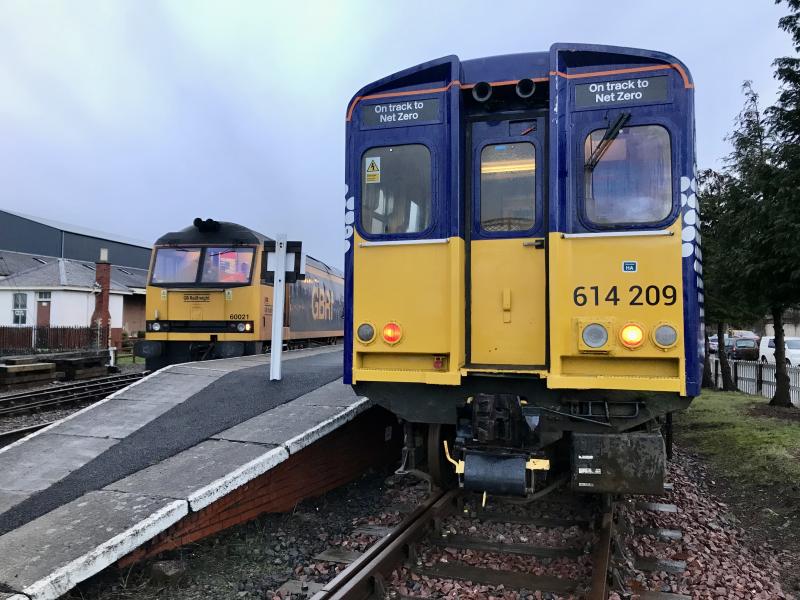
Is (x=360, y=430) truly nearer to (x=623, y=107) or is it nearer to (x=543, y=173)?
(x=543, y=173)

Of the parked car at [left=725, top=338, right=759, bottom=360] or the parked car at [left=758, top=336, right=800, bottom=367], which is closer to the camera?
the parked car at [left=758, top=336, right=800, bottom=367]

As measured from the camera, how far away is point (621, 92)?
4598 millimetres

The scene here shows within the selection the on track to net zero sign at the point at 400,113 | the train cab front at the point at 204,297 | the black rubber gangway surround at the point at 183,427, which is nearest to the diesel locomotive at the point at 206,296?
the train cab front at the point at 204,297

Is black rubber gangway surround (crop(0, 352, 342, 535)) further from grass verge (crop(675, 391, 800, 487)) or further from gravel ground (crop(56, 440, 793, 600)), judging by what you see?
grass verge (crop(675, 391, 800, 487))

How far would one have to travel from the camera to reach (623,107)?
459 centimetres

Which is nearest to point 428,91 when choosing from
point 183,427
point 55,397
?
point 183,427

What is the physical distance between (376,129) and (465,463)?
2897 mm

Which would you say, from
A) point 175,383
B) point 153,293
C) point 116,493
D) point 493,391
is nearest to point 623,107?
point 493,391

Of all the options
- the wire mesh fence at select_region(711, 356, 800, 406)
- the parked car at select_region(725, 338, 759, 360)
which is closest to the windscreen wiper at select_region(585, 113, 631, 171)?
the wire mesh fence at select_region(711, 356, 800, 406)

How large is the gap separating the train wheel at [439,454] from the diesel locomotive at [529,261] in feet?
0.06

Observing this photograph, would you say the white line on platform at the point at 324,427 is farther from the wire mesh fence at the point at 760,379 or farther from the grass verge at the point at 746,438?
the wire mesh fence at the point at 760,379

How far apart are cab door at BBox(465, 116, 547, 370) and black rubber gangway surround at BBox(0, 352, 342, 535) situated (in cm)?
287

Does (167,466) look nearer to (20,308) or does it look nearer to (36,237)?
(20,308)

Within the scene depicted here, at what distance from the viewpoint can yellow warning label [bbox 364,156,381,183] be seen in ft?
17.1
